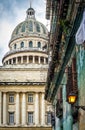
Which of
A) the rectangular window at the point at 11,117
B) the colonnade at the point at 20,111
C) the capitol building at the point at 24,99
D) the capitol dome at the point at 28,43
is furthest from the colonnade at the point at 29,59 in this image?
the rectangular window at the point at 11,117

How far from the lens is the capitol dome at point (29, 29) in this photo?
4117 inches

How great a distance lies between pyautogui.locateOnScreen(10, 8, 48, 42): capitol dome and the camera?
105 meters

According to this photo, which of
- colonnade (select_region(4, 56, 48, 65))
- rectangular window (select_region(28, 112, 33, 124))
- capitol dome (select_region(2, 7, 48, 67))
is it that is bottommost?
rectangular window (select_region(28, 112, 33, 124))

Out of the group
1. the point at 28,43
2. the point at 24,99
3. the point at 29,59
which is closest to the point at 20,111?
the point at 24,99

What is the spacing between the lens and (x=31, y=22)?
107750 mm

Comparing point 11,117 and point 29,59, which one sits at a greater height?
point 29,59

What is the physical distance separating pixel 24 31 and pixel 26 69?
2835 cm

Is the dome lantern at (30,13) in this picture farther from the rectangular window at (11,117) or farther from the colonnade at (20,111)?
the rectangular window at (11,117)

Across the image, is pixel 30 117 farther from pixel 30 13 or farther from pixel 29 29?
pixel 30 13

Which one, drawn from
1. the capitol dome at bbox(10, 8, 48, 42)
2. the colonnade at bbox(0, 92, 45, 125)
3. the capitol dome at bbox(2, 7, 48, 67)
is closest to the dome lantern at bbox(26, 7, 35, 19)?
the capitol dome at bbox(2, 7, 48, 67)

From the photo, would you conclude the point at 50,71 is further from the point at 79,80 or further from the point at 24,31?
the point at 24,31

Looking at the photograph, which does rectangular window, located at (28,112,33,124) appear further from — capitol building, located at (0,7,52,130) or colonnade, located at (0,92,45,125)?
colonnade, located at (0,92,45,125)

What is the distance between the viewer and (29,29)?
10494 centimetres

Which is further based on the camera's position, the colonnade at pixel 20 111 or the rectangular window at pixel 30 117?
the rectangular window at pixel 30 117
